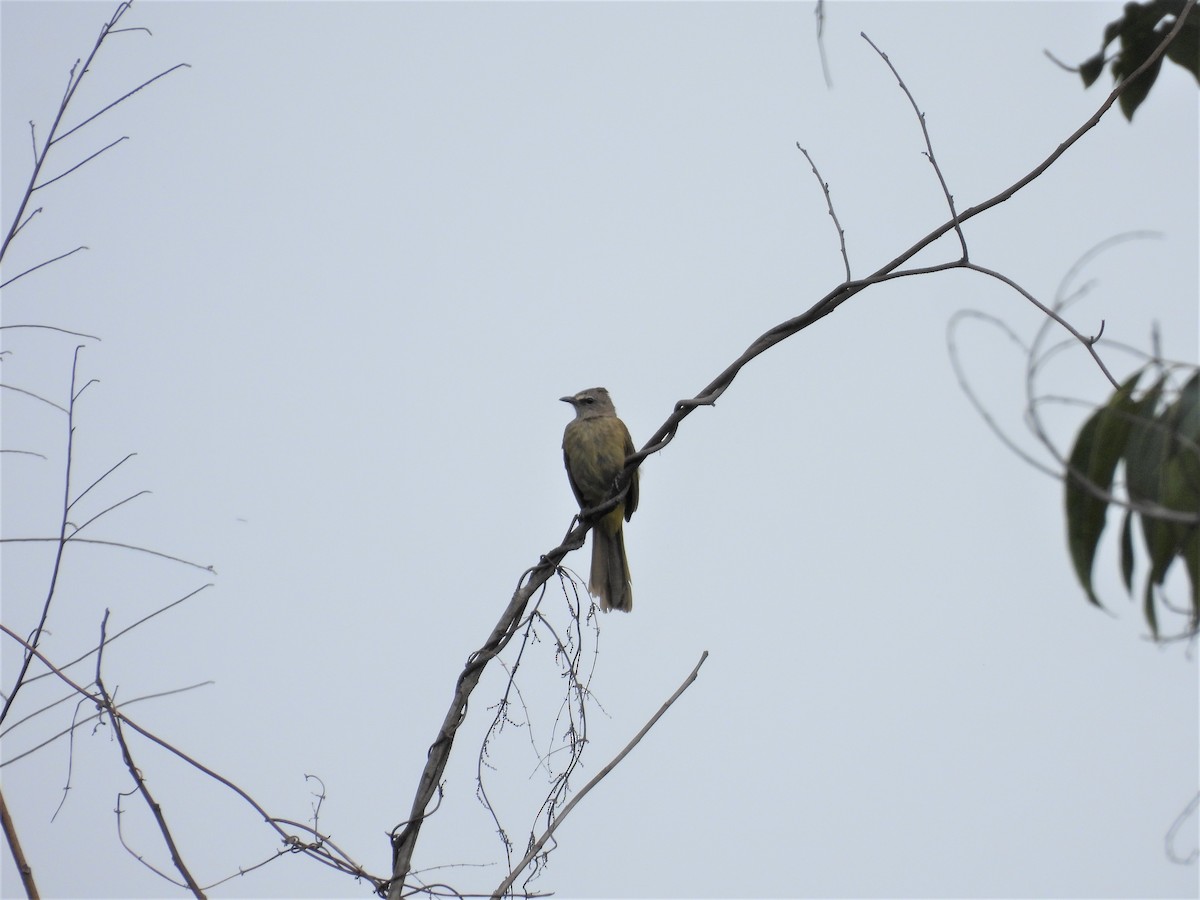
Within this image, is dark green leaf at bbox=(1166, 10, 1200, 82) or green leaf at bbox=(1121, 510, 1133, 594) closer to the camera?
green leaf at bbox=(1121, 510, 1133, 594)

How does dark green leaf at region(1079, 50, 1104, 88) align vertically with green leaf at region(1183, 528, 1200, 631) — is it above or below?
above

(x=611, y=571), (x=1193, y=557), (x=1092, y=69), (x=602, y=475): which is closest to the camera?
(x=1193, y=557)

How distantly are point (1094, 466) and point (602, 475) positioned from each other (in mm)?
5667

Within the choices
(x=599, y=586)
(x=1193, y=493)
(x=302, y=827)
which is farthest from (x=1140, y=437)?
(x=599, y=586)

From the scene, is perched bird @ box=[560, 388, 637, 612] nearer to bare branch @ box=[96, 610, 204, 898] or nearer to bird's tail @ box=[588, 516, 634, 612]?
bird's tail @ box=[588, 516, 634, 612]

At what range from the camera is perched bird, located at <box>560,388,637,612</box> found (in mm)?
7191

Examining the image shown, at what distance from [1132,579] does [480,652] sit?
1.74m

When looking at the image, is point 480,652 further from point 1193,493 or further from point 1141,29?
point 1141,29

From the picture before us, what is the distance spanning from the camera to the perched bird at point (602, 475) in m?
7.19

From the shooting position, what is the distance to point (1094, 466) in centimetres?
207

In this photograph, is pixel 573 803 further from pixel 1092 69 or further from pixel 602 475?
pixel 602 475

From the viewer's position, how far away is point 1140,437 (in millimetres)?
2057

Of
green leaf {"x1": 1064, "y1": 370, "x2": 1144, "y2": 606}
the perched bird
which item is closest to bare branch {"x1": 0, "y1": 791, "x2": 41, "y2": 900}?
green leaf {"x1": 1064, "y1": 370, "x2": 1144, "y2": 606}

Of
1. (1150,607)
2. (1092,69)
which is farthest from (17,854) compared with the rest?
(1092,69)
